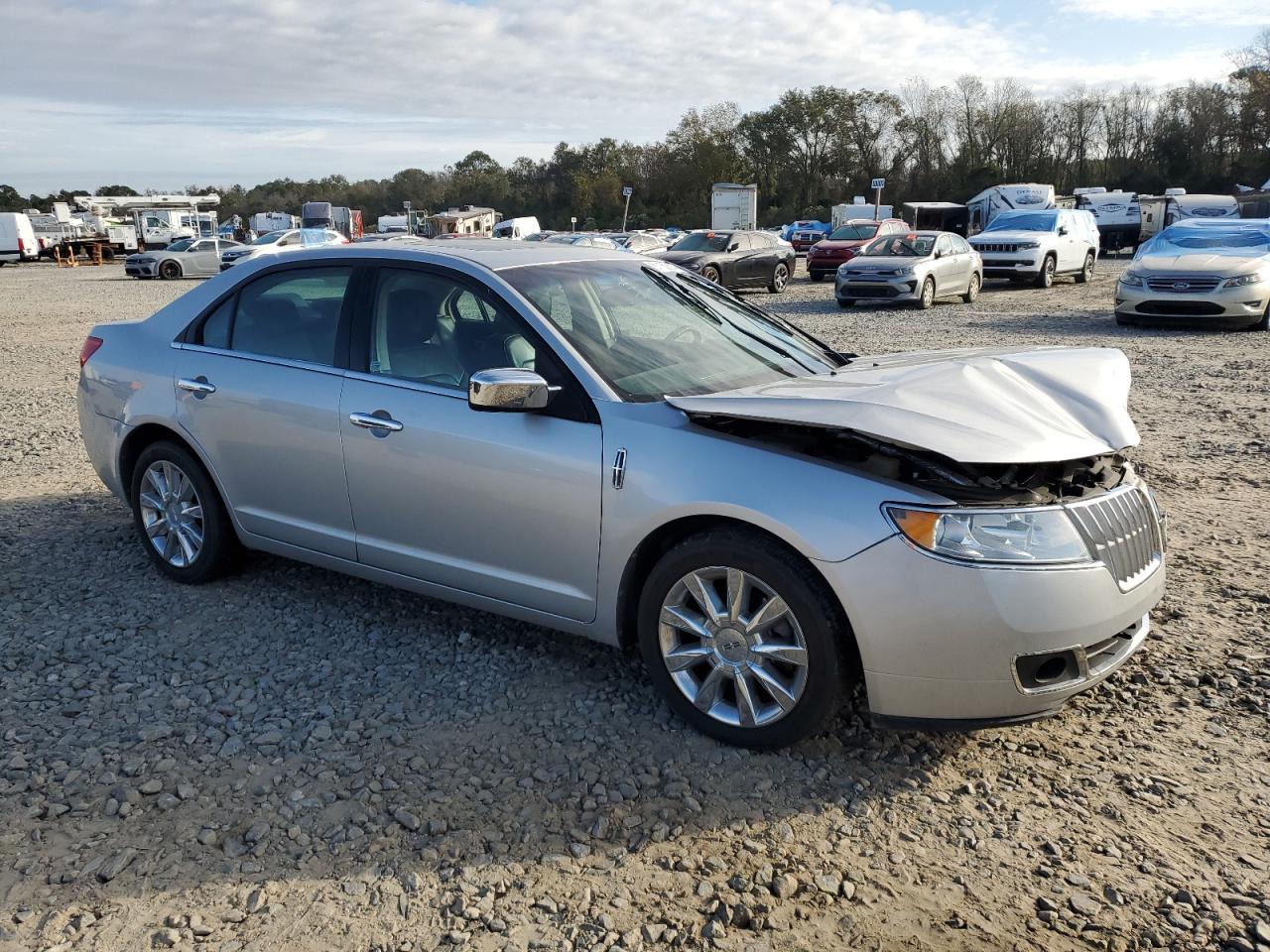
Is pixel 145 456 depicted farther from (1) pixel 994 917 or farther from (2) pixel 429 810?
(1) pixel 994 917

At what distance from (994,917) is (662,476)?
5.24ft

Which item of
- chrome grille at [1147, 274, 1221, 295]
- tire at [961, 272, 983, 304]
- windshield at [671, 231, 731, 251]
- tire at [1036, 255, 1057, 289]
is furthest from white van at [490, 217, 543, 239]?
chrome grille at [1147, 274, 1221, 295]

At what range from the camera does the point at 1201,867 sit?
2.77 m

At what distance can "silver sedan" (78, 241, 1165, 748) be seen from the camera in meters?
3.02

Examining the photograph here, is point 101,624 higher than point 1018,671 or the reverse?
the reverse

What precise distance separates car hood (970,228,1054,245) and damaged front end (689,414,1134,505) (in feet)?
71.8

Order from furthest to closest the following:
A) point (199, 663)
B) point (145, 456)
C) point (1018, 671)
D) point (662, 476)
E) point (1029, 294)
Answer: point (1029, 294), point (145, 456), point (199, 663), point (662, 476), point (1018, 671)

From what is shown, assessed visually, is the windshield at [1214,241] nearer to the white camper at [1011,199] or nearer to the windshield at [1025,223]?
the windshield at [1025,223]

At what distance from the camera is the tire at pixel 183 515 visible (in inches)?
187

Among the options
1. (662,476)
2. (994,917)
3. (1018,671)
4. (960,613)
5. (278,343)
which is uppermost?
(278,343)

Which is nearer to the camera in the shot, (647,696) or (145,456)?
(647,696)

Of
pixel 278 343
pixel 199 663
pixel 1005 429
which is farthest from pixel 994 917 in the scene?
pixel 278 343

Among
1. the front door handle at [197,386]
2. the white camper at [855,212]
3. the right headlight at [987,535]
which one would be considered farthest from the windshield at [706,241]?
the white camper at [855,212]

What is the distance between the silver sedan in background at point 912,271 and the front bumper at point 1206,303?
433 cm
